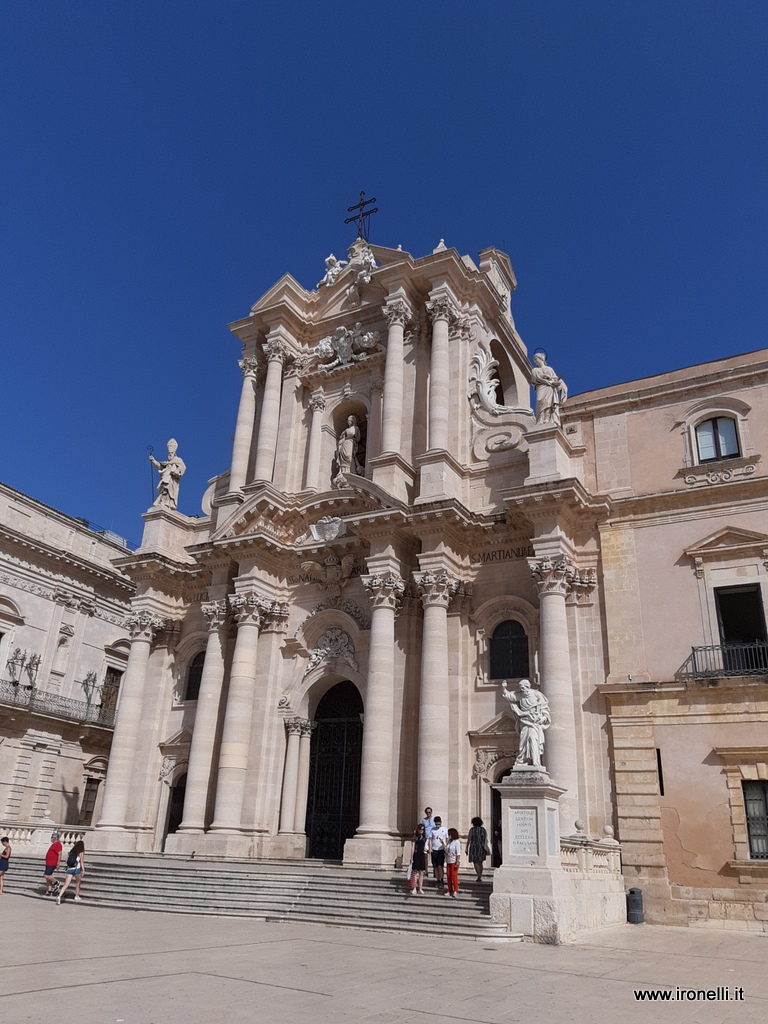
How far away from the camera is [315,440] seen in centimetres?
2748

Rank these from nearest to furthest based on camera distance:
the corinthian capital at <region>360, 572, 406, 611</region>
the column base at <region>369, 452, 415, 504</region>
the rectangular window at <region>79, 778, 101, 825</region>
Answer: the corinthian capital at <region>360, 572, 406, 611</region>
the column base at <region>369, 452, 415, 504</region>
the rectangular window at <region>79, 778, 101, 825</region>

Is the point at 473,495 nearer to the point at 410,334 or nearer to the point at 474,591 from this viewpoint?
the point at 474,591

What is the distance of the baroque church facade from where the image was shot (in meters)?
18.7

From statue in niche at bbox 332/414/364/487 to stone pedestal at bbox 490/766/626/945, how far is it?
12.9 meters

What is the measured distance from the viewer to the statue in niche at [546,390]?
22219 millimetres

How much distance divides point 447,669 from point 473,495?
5249 millimetres

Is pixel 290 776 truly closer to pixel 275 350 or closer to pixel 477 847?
pixel 477 847

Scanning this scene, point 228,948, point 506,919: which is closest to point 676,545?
point 506,919

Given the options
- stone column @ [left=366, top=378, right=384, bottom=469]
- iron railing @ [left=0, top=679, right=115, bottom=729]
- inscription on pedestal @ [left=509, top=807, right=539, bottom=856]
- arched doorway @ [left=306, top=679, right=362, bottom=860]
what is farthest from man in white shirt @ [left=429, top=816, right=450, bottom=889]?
iron railing @ [left=0, top=679, right=115, bottom=729]

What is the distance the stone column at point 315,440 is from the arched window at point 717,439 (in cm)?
Result: 1175

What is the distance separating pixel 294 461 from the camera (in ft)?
91.2

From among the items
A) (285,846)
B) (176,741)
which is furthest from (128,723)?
(285,846)

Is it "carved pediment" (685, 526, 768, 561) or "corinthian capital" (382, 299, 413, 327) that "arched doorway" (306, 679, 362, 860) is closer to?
"carved pediment" (685, 526, 768, 561)

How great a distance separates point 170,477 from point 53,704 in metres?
11.8
